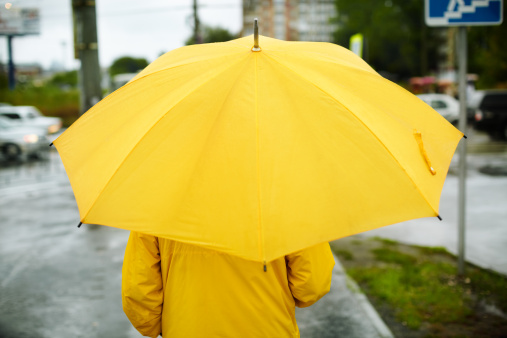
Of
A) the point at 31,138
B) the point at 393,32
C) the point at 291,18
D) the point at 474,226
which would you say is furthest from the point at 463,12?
the point at 291,18

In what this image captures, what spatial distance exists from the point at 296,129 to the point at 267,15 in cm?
12171

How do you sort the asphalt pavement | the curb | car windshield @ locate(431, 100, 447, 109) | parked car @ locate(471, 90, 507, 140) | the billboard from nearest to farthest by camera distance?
1. the curb
2. the asphalt pavement
3. parked car @ locate(471, 90, 507, 140)
4. car windshield @ locate(431, 100, 447, 109)
5. the billboard

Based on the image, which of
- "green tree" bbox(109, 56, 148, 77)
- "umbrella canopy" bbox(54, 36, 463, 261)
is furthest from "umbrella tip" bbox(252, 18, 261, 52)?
"green tree" bbox(109, 56, 148, 77)

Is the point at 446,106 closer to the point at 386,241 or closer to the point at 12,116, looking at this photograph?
the point at 386,241

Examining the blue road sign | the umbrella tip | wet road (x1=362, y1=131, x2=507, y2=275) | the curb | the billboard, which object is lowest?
wet road (x1=362, y1=131, x2=507, y2=275)

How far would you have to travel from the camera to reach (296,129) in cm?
198

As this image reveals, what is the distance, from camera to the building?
110 metres

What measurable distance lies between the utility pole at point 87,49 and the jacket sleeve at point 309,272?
24.4ft

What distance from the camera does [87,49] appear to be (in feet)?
28.4

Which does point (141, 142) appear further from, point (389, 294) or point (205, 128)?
point (389, 294)

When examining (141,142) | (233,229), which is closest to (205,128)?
(141,142)

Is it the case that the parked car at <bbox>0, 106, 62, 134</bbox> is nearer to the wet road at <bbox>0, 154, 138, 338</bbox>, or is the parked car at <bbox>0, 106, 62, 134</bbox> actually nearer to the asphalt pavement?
the wet road at <bbox>0, 154, 138, 338</bbox>

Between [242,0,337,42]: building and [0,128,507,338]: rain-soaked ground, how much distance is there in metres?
95.6

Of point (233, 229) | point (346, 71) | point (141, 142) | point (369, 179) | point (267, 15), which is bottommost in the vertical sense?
point (233, 229)
